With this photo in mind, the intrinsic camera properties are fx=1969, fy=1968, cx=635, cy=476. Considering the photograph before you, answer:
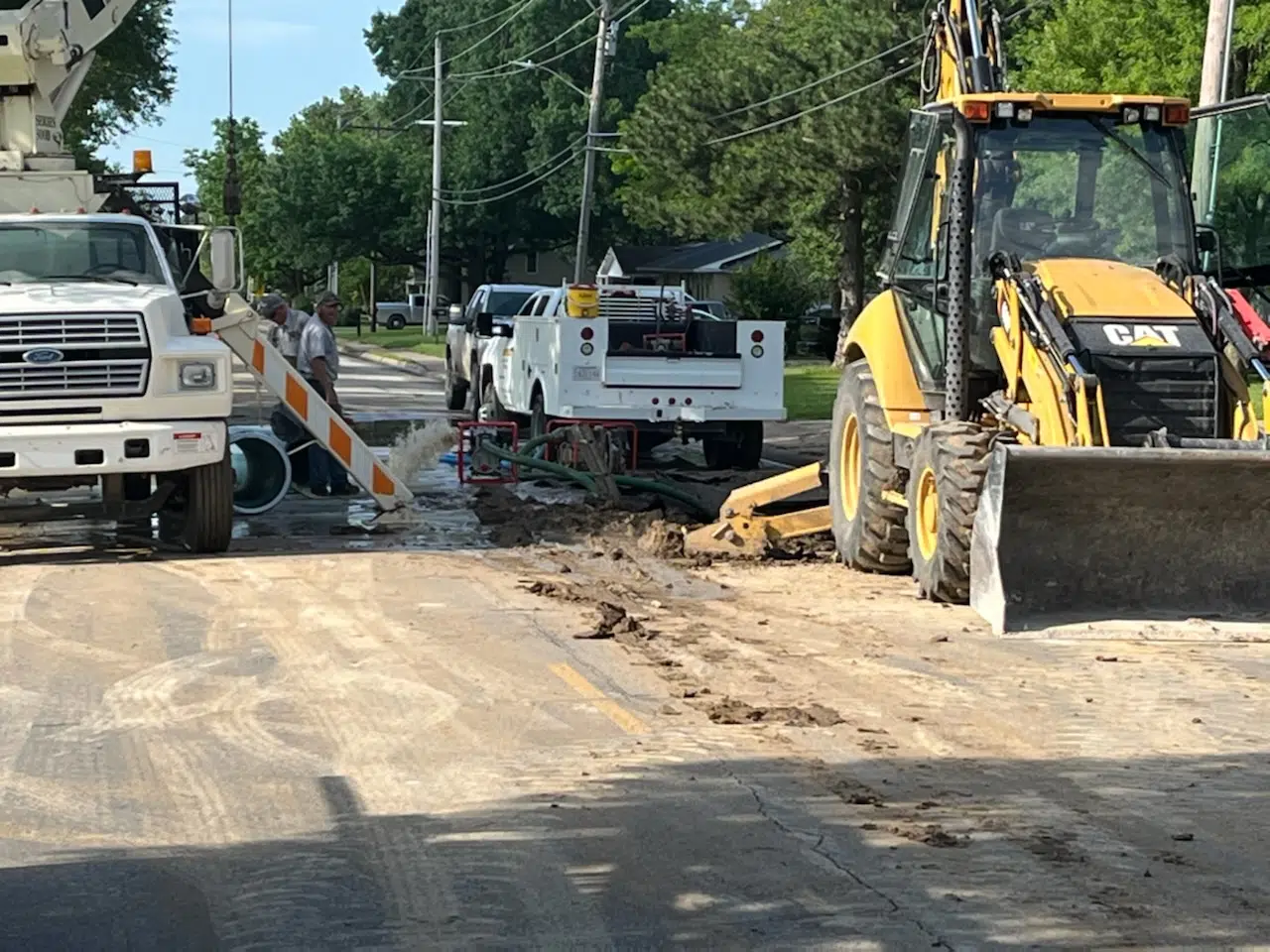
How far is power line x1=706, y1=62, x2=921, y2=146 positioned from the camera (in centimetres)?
3822

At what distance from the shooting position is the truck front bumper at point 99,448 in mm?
12742

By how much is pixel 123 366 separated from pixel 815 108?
96.3 feet

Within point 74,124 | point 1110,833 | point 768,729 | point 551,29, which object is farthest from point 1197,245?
point 551,29

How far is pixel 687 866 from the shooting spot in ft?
20.2

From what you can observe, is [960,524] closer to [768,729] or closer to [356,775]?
[768,729]

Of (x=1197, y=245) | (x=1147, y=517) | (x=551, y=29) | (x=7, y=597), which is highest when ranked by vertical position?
(x=551, y=29)

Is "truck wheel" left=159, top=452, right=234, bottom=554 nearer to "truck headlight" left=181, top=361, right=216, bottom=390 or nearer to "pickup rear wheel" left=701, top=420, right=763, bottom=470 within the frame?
"truck headlight" left=181, top=361, right=216, bottom=390

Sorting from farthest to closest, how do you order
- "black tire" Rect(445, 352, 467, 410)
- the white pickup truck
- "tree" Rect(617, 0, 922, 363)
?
"tree" Rect(617, 0, 922, 363) → "black tire" Rect(445, 352, 467, 410) → the white pickup truck

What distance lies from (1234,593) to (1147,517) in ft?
2.12

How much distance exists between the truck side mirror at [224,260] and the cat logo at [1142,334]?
22.1 feet

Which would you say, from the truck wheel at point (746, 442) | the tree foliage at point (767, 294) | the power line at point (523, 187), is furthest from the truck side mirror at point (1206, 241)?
the power line at point (523, 187)

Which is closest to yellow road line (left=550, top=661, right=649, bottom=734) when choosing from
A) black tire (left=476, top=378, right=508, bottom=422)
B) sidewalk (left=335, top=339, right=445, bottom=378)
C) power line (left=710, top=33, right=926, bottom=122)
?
black tire (left=476, top=378, right=508, bottom=422)

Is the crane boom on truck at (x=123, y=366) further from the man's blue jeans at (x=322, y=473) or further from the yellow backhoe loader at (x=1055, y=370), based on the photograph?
the yellow backhoe loader at (x=1055, y=370)

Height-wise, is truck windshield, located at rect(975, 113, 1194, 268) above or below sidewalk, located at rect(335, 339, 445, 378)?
above
